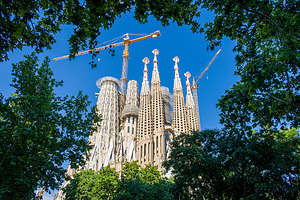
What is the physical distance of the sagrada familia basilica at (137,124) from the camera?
2055 inches

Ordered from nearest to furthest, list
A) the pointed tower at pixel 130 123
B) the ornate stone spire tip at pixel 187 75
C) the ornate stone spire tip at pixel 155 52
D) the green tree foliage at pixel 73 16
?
the green tree foliage at pixel 73 16 < the pointed tower at pixel 130 123 < the ornate stone spire tip at pixel 155 52 < the ornate stone spire tip at pixel 187 75

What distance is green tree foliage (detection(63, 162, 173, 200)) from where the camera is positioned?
57.0 feet

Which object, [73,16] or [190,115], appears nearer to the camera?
[73,16]

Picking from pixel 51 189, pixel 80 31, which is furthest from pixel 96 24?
pixel 51 189

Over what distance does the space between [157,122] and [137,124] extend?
7112mm

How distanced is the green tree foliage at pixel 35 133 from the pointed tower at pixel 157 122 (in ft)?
128

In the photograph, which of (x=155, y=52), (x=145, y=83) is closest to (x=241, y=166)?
(x=145, y=83)

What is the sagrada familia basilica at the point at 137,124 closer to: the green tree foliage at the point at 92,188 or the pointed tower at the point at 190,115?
the pointed tower at the point at 190,115

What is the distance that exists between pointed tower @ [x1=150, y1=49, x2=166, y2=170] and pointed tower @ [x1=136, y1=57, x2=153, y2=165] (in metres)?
1.14

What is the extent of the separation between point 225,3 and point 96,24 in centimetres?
452

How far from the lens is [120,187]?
19.8m

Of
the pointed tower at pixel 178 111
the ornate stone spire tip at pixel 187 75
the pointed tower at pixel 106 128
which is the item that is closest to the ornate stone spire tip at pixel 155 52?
the pointed tower at pixel 178 111

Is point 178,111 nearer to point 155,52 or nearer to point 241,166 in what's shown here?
point 155,52

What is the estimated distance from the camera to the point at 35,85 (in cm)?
1182
